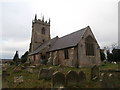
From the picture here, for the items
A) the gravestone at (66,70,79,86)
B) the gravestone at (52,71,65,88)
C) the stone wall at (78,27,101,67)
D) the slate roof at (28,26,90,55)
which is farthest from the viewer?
the slate roof at (28,26,90,55)

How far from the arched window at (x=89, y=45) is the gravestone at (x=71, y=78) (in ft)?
43.2

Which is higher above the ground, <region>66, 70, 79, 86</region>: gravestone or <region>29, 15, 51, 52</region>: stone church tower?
<region>29, 15, 51, 52</region>: stone church tower

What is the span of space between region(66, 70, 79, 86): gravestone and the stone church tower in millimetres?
30968

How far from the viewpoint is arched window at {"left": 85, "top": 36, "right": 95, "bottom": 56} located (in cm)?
2078

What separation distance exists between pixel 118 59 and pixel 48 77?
3405 cm

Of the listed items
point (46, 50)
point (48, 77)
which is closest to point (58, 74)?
point (48, 77)

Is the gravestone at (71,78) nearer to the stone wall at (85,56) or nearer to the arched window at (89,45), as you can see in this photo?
the stone wall at (85,56)

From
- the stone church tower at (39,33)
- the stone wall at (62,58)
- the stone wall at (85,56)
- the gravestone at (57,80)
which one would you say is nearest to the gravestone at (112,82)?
the gravestone at (57,80)

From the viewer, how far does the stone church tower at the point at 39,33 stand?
3786cm

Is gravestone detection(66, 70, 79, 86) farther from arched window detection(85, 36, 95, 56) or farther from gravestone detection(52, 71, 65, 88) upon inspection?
arched window detection(85, 36, 95, 56)

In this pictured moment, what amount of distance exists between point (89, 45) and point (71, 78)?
1430 centimetres

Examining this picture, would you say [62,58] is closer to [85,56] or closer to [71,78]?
[85,56]

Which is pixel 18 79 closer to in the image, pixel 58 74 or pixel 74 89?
pixel 58 74

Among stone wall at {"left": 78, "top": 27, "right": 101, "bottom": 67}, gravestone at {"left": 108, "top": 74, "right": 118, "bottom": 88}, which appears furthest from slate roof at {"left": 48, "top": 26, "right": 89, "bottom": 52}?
gravestone at {"left": 108, "top": 74, "right": 118, "bottom": 88}
